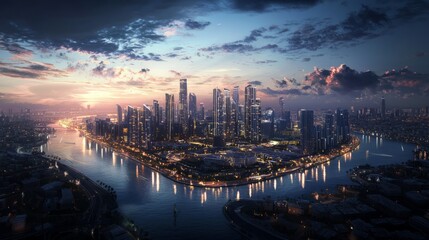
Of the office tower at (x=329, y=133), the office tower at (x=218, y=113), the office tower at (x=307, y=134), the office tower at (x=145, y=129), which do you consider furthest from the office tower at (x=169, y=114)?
the office tower at (x=329, y=133)

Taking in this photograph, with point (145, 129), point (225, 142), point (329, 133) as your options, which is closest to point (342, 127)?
point (329, 133)

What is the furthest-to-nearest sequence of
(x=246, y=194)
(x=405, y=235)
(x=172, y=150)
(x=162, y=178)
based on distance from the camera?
(x=172, y=150), (x=162, y=178), (x=246, y=194), (x=405, y=235)

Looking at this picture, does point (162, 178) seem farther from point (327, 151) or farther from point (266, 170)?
point (327, 151)

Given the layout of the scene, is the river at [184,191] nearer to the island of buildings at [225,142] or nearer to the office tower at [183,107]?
the island of buildings at [225,142]

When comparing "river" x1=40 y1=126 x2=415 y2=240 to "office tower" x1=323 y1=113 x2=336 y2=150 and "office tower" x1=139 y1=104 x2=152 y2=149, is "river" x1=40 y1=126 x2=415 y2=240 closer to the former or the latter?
"office tower" x1=323 y1=113 x2=336 y2=150

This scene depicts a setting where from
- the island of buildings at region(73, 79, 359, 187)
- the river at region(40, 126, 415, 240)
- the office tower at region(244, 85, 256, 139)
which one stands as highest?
the office tower at region(244, 85, 256, 139)

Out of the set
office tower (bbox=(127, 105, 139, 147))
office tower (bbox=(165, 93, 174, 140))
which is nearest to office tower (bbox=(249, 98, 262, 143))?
office tower (bbox=(165, 93, 174, 140))

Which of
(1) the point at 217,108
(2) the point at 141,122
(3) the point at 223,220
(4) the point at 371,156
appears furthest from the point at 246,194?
(1) the point at 217,108

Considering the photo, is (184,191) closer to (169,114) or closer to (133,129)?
(133,129)

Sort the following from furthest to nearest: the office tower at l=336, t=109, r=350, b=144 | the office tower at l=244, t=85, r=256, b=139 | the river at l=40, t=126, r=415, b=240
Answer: the office tower at l=244, t=85, r=256, b=139
the office tower at l=336, t=109, r=350, b=144
the river at l=40, t=126, r=415, b=240
